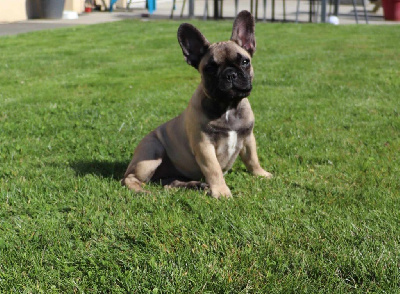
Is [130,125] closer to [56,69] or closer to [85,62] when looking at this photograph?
[56,69]

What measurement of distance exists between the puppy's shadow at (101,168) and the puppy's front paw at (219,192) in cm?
100

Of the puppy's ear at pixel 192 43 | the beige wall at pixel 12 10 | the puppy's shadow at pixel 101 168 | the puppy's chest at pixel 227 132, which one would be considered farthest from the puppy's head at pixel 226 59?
the beige wall at pixel 12 10

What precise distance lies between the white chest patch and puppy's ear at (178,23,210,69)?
639 mm

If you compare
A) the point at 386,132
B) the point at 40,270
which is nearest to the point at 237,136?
the point at 40,270

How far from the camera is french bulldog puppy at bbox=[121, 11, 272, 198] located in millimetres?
3988

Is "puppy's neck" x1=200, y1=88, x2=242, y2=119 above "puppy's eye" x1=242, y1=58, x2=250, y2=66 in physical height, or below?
below

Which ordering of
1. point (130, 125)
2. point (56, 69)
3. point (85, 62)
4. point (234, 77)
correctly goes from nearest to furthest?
1. point (234, 77)
2. point (130, 125)
3. point (56, 69)
4. point (85, 62)

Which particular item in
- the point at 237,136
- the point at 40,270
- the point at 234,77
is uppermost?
the point at 234,77

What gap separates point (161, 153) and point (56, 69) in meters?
6.89

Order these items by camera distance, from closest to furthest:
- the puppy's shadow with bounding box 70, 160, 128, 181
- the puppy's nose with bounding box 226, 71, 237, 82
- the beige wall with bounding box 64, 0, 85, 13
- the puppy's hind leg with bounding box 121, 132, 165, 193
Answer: the puppy's nose with bounding box 226, 71, 237, 82 → the puppy's hind leg with bounding box 121, 132, 165, 193 → the puppy's shadow with bounding box 70, 160, 128, 181 → the beige wall with bounding box 64, 0, 85, 13

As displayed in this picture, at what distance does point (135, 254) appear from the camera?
3148 millimetres

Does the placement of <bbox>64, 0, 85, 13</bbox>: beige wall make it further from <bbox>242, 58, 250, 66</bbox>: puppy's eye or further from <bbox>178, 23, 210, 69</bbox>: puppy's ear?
<bbox>242, 58, 250, 66</bbox>: puppy's eye

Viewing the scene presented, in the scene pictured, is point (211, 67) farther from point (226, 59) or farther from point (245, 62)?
point (245, 62)

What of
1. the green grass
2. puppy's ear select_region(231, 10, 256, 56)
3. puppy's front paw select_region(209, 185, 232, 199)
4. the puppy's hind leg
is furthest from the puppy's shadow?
puppy's ear select_region(231, 10, 256, 56)
